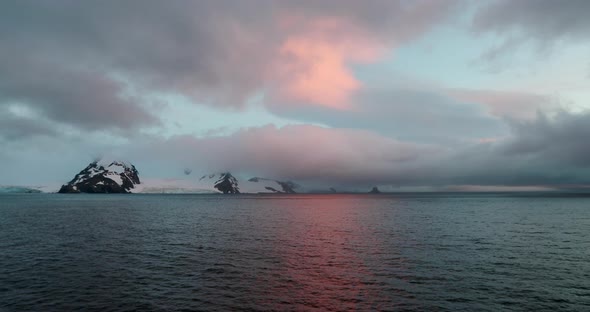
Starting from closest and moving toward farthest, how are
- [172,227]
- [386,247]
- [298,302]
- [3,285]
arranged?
[298,302] → [3,285] → [386,247] → [172,227]

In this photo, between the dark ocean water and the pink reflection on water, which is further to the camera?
the pink reflection on water

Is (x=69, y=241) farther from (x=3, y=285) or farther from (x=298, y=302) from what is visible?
(x=298, y=302)

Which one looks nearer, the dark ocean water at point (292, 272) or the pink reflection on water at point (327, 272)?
the dark ocean water at point (292, 272)

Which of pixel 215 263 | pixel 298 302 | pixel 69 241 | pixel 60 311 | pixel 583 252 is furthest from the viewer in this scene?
pixel 69 241

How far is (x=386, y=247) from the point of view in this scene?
5534 cm

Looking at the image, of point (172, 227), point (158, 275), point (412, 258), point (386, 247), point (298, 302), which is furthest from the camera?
point (172, 227)

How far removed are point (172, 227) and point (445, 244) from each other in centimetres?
6182

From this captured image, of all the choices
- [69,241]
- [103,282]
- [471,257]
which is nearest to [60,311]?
[103,282]

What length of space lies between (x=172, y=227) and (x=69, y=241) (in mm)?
24475

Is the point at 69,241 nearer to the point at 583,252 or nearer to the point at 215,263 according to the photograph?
the point at 215,263

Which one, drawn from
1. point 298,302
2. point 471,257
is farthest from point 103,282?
point 471,257

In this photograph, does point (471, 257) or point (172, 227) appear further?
point (172, 227)

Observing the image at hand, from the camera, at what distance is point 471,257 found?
47.7 metres

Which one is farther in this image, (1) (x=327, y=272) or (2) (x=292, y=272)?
(1) (x=327, y=272)
